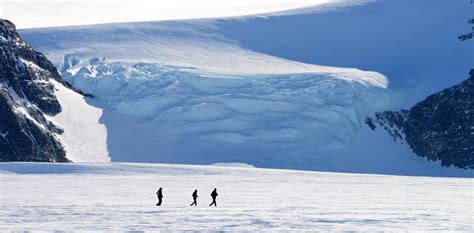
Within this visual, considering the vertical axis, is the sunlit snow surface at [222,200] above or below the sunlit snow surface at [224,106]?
below

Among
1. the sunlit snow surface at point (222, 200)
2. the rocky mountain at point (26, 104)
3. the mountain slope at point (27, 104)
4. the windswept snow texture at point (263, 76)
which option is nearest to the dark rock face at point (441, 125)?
the windswept snow texture at point (263, 76)

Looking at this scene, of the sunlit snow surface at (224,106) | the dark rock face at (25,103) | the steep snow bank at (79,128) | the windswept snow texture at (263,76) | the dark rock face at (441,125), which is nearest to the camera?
the dark rock face at (25,103)

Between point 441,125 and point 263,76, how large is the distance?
16002mm

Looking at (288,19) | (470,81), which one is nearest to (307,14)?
(288,19)

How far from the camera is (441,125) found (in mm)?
83625

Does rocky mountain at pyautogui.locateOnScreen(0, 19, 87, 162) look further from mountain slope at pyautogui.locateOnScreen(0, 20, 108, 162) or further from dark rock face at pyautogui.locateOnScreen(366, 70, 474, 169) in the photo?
dark rock face at pyautogui.locateOnScreen(366, 70, 474, 169)

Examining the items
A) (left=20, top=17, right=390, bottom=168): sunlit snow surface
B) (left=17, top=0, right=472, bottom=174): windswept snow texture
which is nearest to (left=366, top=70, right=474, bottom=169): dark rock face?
(left=17, top=0, right=472, bottom=174): windswept snow texture

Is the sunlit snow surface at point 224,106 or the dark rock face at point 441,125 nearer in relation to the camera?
the sunlit snow surface at point 224,106

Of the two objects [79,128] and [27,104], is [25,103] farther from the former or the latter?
[79,128]

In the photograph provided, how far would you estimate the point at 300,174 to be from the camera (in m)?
56.7

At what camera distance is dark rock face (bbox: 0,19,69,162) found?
72062 mm

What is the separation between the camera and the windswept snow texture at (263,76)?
7688cm

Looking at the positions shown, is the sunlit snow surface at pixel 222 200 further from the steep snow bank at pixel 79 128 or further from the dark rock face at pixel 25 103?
the steep snow bank at pixel 79 128

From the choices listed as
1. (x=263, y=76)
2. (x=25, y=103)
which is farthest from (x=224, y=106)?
(x=25, y=103)
